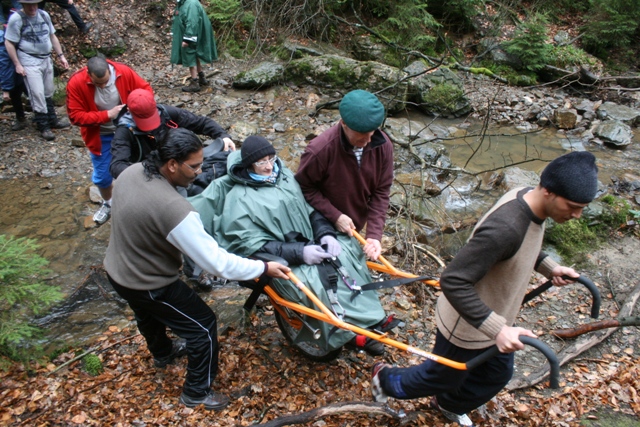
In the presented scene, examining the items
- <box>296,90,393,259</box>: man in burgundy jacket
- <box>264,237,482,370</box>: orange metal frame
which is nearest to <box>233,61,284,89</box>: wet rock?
<box>296,90,393,259</box>: man in burgundy jacket

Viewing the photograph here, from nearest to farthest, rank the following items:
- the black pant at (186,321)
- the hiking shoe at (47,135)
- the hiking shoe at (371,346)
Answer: the black pant at (186,321) < the hiking shoe at (371,346) < the hiking shoe at (47,135)

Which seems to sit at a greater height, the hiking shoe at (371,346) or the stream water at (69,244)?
the hiking shoe at (371,346)

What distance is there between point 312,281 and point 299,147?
5628 millimetres

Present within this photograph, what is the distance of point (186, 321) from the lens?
3.19 meters

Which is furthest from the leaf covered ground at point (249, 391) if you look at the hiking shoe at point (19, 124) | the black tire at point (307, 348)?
the hiking shoe at point (19, 124)

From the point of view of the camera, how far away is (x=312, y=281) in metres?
3.00

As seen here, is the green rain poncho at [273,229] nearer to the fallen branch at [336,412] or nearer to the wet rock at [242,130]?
the fallen branch at [336,412]

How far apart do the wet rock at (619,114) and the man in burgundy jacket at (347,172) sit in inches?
396

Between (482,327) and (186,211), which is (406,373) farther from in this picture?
(186,211)

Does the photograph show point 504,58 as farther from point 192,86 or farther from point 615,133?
point 192,86

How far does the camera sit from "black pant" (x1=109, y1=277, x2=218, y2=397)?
10.0 feet

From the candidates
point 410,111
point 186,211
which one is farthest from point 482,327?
point 410,111

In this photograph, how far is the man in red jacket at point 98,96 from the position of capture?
15.0 ft

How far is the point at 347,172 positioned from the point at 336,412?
1.84 metres
